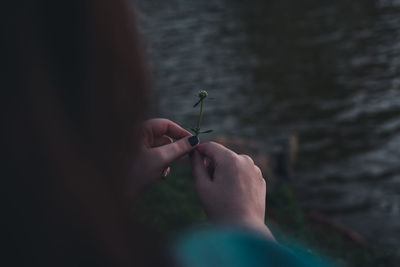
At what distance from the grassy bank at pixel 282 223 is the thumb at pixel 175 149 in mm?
2701

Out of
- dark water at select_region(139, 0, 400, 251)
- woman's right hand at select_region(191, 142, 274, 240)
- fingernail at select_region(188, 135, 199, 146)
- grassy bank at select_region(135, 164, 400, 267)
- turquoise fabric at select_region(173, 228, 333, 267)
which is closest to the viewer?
turquoise fabric at select_region(173, 228, 333, 267)

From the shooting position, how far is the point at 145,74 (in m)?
0.81

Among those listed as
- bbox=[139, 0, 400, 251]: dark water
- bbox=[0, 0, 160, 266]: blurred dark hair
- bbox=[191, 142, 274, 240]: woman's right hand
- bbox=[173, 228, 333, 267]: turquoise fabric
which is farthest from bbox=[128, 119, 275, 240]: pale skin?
bbox=[139, 0, 400, 251]: dark water

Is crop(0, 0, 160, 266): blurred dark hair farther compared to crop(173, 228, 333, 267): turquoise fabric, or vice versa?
crop(173, 228, 333, 267): turquoise fabric

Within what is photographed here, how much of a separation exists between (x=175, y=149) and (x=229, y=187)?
27cm

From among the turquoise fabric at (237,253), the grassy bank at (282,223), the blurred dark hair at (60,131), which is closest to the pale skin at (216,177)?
the turquoise fabric at (237,253)

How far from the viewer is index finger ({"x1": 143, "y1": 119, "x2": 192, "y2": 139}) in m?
1.69

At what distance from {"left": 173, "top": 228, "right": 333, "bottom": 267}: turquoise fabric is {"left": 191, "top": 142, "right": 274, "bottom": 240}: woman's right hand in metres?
0.20

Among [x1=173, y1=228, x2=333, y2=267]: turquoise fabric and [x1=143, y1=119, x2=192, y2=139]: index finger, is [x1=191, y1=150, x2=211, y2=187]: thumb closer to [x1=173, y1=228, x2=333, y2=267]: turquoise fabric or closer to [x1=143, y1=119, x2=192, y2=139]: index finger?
[x1=143, y1=119, x2=192, y2=139]: index finger

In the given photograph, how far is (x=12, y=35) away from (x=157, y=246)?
420mm

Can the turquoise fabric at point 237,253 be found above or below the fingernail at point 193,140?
below

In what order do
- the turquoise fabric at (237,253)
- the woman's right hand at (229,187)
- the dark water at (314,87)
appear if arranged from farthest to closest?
the dark water at (314,87) < the woman's right hand at (229,187) < the turquoise fabric at (237,253)

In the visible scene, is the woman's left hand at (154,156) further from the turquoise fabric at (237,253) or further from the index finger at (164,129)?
the turquoise fabric at (237,253)

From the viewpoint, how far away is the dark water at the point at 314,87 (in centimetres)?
747
